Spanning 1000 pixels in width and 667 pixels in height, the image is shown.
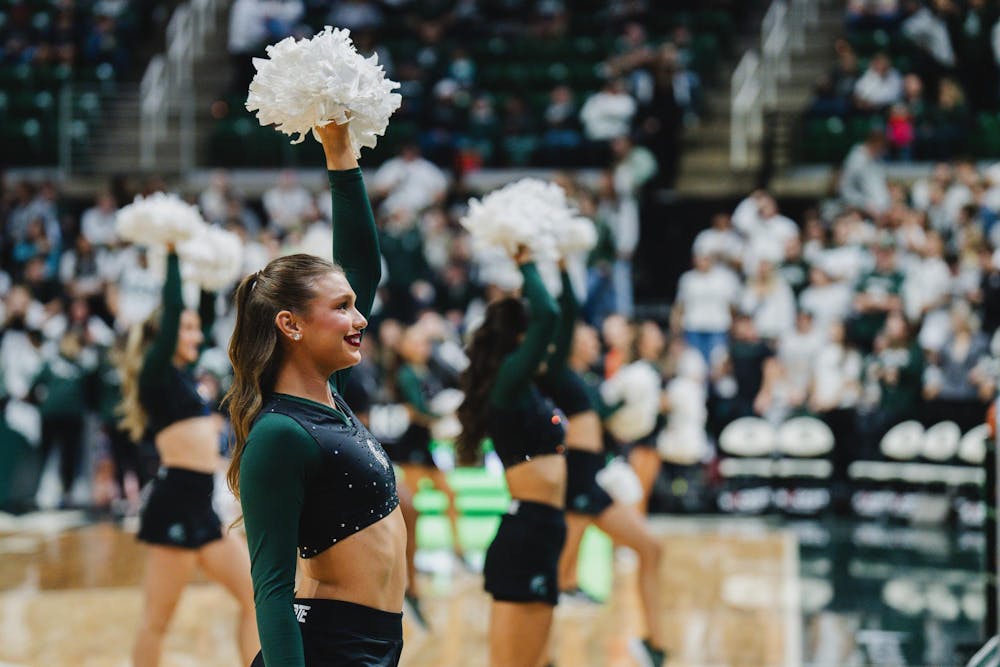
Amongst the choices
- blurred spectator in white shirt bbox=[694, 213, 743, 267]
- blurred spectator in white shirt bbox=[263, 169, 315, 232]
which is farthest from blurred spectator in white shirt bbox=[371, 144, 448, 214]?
blurred spectator in white shirt bbox=[694, 213, 743, 267]

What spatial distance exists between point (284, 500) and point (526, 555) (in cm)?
209

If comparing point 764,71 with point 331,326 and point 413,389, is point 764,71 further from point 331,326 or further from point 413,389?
point 331,326

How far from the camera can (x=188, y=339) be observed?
17.3ft

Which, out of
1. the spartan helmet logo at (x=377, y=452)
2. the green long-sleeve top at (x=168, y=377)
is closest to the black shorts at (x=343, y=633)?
the spartan helmet logo at (x=377, y=452)

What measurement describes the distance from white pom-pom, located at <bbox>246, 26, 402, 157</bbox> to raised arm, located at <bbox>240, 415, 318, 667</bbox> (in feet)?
1.93

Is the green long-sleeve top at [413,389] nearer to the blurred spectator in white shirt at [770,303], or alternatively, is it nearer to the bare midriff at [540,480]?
the bare midriff at [540,480]

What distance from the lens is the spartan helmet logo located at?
2.62m

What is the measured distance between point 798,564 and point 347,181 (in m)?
6.57

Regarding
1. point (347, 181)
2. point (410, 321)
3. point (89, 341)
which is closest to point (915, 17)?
point (410, 321)

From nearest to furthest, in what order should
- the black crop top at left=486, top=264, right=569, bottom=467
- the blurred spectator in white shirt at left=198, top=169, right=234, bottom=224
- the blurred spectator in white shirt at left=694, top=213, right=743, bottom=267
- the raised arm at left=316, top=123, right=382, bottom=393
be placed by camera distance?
the raised arm at left=316, top=123, right=382, bottom=393, the black crop top at left=486, top=264, right=569, bottom=467, the blurred spectator in white shirt at left=694, top=213, right=743, bottom=267, the blurred spectator in white shirt at left=198, top=169, right=234, bottom=224

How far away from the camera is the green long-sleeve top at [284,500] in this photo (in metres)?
2.39

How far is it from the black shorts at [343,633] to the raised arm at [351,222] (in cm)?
51

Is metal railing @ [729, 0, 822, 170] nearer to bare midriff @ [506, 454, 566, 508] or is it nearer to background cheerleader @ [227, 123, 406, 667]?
bare midriff @ [506, 454, 566, 508]

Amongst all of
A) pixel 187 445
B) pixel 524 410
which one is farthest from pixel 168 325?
pixel 524 410
